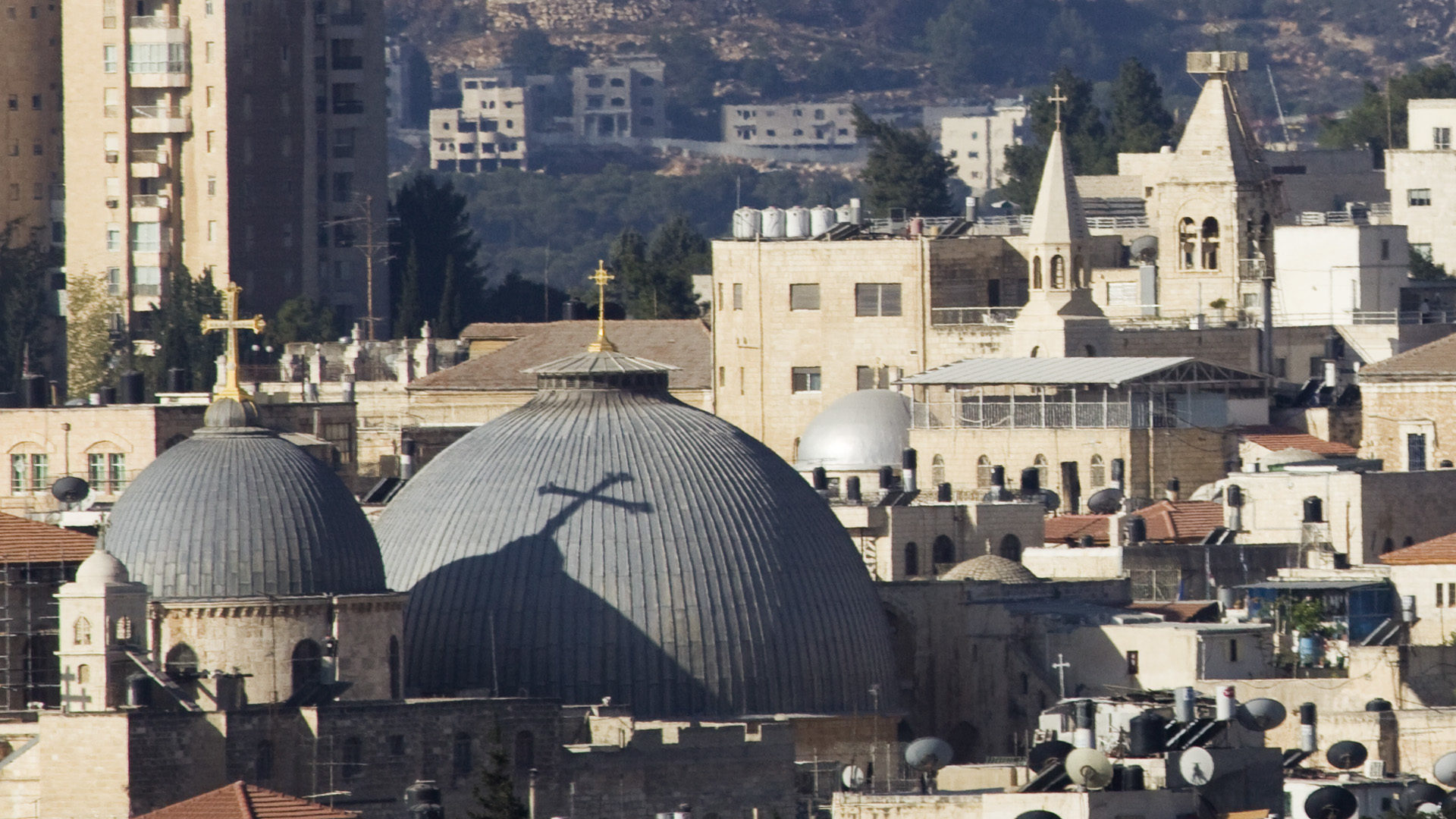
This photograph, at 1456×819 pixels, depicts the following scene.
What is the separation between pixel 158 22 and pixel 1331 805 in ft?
411

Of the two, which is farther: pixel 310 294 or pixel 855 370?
pixel 310 294

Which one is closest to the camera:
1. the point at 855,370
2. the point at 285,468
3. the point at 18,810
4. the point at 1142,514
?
the point at 18,810

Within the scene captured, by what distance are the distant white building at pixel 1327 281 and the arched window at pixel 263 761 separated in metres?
63.5

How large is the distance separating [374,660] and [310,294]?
118561mm

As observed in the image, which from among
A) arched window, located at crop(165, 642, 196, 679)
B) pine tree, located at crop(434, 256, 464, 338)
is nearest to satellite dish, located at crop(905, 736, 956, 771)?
arched window, located at crop(165, 642, 196, 679)

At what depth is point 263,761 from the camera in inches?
2896

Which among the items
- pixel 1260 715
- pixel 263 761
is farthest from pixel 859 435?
pixel 263 761

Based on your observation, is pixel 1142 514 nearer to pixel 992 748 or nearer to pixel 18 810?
pixel 992 748

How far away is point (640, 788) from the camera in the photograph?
76.6 m

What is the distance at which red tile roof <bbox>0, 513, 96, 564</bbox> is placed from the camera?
265ft

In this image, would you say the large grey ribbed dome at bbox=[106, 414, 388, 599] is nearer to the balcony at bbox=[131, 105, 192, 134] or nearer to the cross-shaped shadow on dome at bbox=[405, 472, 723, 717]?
the cross-shaped shadow on dome at bbox=[405, 472, 723, 717]

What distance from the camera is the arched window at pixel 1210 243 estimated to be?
13388 centimetres

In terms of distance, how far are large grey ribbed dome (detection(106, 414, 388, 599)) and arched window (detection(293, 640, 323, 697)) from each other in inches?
37.9

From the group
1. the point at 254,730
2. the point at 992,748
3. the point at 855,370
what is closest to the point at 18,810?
the point at 254,730
